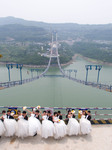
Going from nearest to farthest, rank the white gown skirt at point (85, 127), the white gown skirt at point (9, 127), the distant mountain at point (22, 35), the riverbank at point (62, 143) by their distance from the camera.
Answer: the riverbank at point (62, 143) → the white gown skirt at point (9, 127) → the white gown skirt at point (85, 127) → the distant mountain at point (22, 35)

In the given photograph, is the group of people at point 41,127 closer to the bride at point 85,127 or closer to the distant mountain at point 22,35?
the bride at point 85,127

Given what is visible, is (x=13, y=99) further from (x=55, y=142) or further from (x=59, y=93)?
(x=55, y=142)

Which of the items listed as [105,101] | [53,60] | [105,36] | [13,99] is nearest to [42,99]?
[13,99]

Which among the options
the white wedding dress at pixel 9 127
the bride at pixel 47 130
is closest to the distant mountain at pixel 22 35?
the white wedding dress at pixel 9 127

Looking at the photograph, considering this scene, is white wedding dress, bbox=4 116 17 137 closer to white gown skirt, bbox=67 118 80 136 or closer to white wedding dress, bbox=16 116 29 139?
white wedding dress, bbox=16 116 29 139

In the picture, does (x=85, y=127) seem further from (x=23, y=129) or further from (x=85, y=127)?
(x=23, y=129)

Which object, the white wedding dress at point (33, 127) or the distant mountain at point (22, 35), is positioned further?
the distant mountain at point (22, 35)

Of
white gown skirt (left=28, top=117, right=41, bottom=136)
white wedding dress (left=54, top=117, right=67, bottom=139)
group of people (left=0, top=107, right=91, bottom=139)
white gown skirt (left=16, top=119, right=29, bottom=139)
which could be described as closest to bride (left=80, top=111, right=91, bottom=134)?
group of people (left=0, top=107, right=91, bottom=139)

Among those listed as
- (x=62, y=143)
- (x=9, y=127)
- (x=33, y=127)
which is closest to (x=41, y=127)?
(x=33, y=127)
